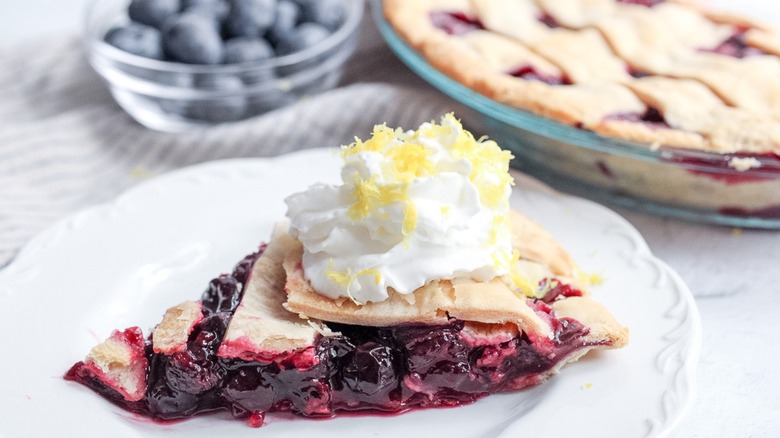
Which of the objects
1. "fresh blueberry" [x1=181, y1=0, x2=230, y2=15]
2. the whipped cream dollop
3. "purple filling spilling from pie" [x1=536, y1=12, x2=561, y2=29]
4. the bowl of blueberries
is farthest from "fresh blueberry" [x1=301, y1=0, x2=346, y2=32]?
the whipped cream dollop

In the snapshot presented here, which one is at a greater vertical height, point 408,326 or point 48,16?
point 408,326

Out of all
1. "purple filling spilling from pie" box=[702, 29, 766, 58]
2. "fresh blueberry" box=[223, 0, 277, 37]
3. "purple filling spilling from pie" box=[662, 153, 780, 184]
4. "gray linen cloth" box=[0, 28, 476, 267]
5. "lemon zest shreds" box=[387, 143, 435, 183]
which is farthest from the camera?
"fresh blueberry" box=[223, 0, 277, 37]

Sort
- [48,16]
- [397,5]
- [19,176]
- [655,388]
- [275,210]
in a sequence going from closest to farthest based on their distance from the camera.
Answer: [655,388]
[275,210]
[19,176]
[397,5]
[48,16]

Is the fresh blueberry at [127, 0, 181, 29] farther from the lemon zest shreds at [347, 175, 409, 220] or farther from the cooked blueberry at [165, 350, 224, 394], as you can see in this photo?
the cooked blueberry at [165, 350, 224, 394]

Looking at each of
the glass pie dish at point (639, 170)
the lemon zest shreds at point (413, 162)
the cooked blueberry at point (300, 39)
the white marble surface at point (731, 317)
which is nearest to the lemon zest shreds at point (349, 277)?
the lemon zest shreds at point (413, 162)

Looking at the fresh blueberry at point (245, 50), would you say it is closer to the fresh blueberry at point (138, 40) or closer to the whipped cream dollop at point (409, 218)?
the fresh blueberry at point (138, 40)

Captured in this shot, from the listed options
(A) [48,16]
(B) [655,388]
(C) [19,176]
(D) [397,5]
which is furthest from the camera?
(A) [48,16]

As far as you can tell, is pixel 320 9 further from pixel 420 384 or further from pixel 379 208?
Result: pixel 420 384

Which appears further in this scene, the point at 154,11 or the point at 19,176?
the point at 154,11

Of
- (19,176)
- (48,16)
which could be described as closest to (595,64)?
(19,176)
